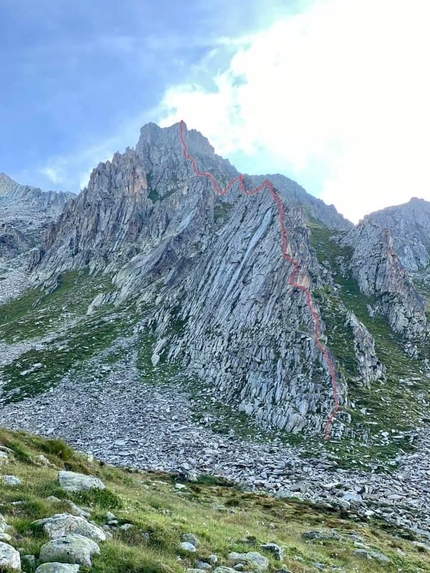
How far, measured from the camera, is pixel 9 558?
8.54 m

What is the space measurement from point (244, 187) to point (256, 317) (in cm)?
10786

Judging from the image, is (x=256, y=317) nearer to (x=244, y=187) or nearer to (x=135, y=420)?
(x=135, y=420)

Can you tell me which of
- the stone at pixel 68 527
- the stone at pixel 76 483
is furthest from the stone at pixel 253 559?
the stone at pixel 76 483

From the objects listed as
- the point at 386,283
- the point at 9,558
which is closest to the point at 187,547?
the point at 9,558

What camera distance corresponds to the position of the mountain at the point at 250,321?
50688 mm

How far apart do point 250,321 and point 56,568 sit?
58.1m

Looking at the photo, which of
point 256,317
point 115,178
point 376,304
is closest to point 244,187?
point 115,178

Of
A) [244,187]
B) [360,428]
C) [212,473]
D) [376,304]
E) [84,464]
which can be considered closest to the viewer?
[84,464]

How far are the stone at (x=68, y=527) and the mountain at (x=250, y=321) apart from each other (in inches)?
1436

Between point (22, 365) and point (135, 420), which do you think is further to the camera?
point (22, 365)

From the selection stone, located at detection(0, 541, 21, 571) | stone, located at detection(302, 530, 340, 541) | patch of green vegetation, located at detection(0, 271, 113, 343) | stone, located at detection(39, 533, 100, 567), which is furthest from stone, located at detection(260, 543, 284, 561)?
patch of green vegetation, located at detection(0, 271, 113, 343)

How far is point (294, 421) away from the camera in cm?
4550

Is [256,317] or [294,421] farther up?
[256,317]

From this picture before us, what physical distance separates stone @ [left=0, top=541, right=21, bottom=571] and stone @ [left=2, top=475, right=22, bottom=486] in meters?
6.55
